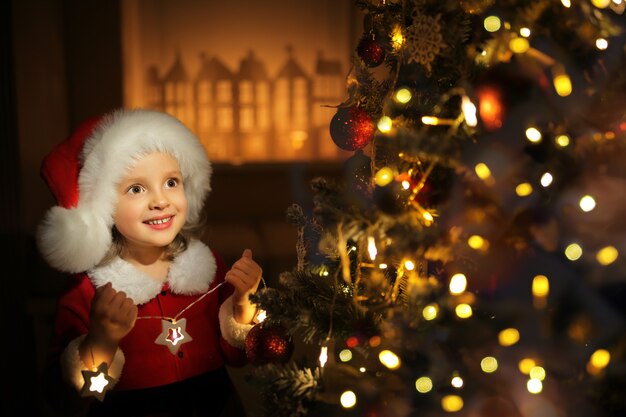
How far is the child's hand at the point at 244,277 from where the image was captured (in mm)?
1295

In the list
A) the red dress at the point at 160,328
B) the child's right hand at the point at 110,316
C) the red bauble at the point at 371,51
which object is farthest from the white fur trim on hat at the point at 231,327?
the red bauble at the point at 371,51

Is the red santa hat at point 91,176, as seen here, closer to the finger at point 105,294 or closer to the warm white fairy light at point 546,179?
the finger at point 105,294

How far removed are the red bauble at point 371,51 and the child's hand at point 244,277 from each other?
458 millimetres

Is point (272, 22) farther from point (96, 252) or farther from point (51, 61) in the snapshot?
point (96, 252)

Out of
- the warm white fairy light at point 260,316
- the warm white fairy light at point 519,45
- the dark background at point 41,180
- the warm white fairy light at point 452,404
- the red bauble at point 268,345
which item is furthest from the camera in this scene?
the dark background at point 41,180

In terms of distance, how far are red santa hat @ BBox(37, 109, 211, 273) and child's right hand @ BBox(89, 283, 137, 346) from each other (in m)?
0.12

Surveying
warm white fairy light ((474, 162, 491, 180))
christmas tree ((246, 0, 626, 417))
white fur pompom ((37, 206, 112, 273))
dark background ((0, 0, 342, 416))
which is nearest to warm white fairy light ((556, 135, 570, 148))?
christmas tree ((246, 0, 626, 417))

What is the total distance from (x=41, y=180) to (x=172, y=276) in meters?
1.43

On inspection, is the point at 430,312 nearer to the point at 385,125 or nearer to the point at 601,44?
the point at 385,125

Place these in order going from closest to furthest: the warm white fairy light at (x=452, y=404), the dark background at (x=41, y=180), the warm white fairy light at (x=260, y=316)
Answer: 1. the warm white fairy light at (x=452, y=404)
2. the warm white fairy light at (x=260, y=316)
3. the dark background at (x=41, y=180)

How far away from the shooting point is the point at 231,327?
1.34 metres

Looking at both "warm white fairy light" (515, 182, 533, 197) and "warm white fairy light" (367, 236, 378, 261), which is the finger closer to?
"warm white fairy light" (367, 236, 378, 261)

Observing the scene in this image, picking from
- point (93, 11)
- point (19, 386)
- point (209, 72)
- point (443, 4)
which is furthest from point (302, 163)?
point (443, 4)

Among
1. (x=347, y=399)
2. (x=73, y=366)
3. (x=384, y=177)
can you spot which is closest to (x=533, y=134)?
(x=384, y=177)
